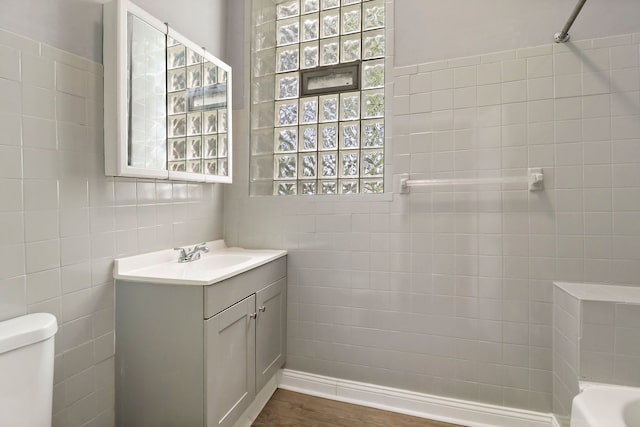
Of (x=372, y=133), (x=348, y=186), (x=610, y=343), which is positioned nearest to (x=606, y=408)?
(x=610, y=343)

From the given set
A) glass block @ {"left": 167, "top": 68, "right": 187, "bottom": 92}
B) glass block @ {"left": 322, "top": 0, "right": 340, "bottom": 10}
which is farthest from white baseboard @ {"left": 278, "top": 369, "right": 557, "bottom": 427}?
glass block @ {"left": 322, "top": 0, "right": 340, "bottom": 10}

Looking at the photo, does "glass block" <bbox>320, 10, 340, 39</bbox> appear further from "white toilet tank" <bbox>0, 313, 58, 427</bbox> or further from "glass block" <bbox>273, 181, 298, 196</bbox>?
"white toilet tank" <bbox>0, 313, 58, 427</bbox>

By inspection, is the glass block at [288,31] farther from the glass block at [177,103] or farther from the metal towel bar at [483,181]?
the metal towel bar at [483,181]

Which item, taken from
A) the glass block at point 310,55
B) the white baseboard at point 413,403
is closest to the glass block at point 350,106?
the glass block at point 310,55

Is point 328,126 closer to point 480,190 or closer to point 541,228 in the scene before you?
point 480,190

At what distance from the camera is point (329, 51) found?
2098 mm

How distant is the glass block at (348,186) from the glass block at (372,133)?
0.24 meters

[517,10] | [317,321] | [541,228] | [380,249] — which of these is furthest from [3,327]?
[517,10]

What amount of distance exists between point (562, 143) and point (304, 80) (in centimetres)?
152

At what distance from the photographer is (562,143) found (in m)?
1.58

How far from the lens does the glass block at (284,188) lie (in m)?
2.18

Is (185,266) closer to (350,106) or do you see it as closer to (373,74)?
(350,106)

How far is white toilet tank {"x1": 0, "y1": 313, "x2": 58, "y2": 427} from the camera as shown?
0.94 meters

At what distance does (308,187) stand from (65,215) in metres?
1.30
